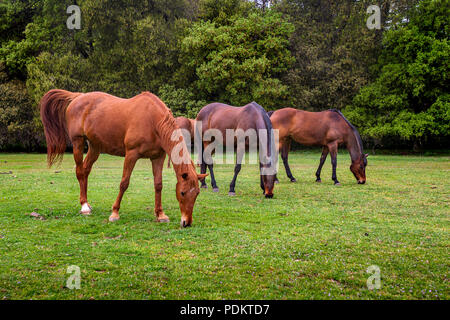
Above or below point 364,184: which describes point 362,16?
above

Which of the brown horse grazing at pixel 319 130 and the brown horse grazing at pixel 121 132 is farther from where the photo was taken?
the brown horse grazing at pixel 319 130

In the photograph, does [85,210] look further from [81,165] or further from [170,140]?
[170,140]

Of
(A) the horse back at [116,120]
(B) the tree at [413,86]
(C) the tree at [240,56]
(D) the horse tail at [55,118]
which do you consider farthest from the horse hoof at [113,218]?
(B) the tree at [413,86]

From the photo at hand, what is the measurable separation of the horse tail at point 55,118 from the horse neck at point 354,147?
33.2 ft

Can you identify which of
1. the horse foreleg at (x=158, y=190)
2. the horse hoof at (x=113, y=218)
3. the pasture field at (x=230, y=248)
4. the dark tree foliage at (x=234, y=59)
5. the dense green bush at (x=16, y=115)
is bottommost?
the pasture field at (x=230, y=248)

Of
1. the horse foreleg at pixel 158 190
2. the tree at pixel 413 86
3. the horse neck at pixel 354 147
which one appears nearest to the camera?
the horse foreleg at pixel 158 190

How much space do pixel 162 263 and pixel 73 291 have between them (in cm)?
119

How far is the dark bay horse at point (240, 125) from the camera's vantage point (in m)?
9.66

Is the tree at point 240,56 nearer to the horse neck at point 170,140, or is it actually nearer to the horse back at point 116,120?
the horse back at point 116,120

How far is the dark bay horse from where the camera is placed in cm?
966

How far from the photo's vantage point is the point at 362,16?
3419 centimetres

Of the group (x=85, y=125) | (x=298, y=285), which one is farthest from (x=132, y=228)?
(x=298, y=285)

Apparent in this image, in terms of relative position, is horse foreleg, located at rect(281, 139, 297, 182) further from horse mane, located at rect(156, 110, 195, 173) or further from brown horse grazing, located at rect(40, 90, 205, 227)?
horse mane, located at rect(156, 110, 195, 173)
